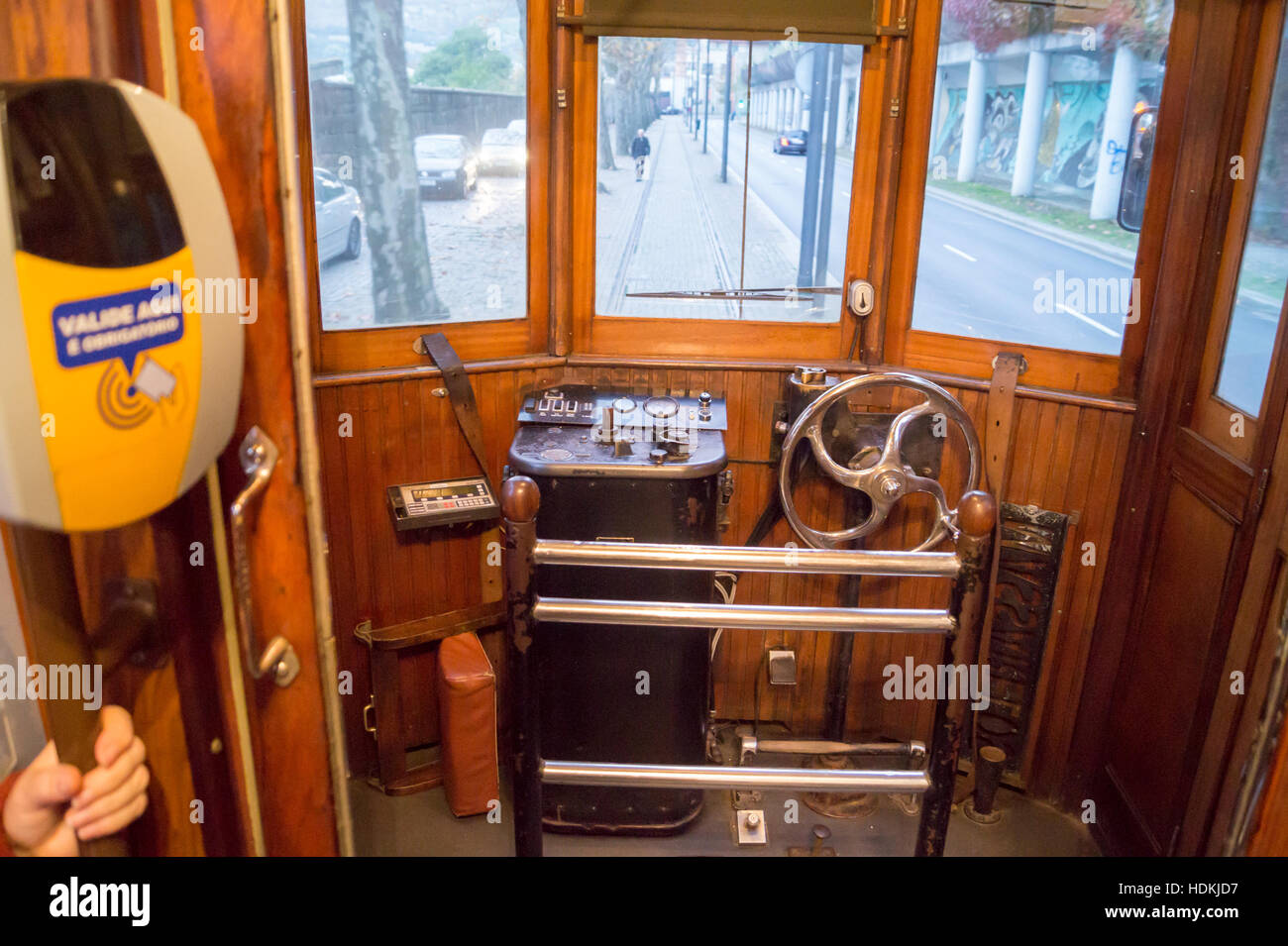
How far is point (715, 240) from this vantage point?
2785mm

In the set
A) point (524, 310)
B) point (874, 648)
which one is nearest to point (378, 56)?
point (524, 310)

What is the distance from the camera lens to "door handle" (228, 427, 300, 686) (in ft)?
3.24

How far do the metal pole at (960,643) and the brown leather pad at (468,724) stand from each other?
4.23 feet

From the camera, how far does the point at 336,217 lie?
2.49 metres

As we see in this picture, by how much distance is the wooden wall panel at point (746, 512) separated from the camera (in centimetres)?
258

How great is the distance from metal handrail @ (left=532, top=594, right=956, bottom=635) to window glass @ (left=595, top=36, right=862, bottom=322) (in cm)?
141

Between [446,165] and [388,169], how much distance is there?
153 millimetres

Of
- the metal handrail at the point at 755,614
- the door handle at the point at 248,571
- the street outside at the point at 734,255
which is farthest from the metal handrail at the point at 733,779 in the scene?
the street outside at the point at 734,255

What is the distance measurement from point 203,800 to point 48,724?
0.24m

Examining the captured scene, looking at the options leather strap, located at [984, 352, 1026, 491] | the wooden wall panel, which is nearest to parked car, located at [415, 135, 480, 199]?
the wooden wall panel

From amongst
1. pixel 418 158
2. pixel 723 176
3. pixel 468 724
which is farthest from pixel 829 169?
pixel 468 724
